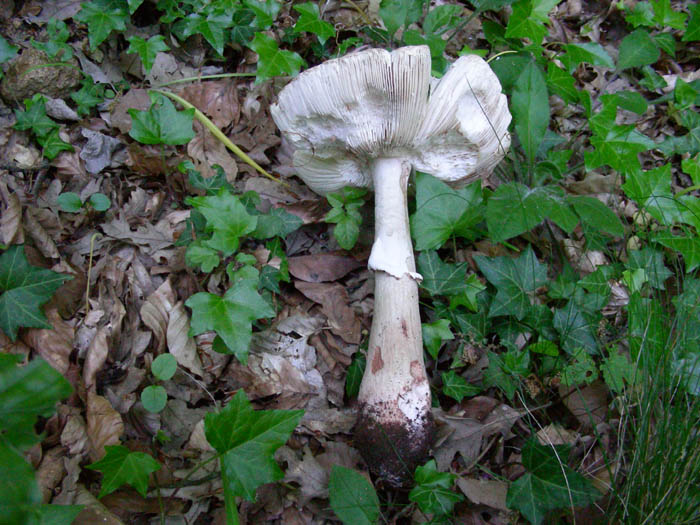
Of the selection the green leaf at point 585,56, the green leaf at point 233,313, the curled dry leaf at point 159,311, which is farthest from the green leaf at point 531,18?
the curled dry leaf at point 159,311

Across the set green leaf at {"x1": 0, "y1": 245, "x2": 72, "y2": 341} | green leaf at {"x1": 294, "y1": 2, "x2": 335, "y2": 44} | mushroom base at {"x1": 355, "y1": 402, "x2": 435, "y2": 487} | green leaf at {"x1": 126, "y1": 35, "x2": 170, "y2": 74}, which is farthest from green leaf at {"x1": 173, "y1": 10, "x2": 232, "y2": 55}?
mushroom base at {"x1": 355, "y1": 402, "x2": 435, "y2": 487}

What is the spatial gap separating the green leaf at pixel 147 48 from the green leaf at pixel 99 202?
3.24 feet

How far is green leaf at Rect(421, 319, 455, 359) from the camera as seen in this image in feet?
8.39

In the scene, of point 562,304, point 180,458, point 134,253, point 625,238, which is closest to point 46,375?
point 180,458

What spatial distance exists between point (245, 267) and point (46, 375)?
1523 mm

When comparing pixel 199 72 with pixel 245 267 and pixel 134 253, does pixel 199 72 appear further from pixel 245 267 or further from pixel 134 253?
pixel 245 267

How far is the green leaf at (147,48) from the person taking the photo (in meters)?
3.15

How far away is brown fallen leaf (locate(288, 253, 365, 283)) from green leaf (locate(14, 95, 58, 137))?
5.70ft

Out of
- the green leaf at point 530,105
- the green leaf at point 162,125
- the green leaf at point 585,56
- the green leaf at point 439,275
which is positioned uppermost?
the green leaf at point 585,56

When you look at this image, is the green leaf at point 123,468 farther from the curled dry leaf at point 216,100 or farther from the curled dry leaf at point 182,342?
the curled dry leaf at point 216,100

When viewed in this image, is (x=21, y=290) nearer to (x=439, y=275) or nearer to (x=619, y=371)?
(x=439, y=275)

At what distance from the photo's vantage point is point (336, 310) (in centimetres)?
278

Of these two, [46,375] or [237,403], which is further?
[237,403]

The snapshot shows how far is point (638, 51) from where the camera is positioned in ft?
11.5
